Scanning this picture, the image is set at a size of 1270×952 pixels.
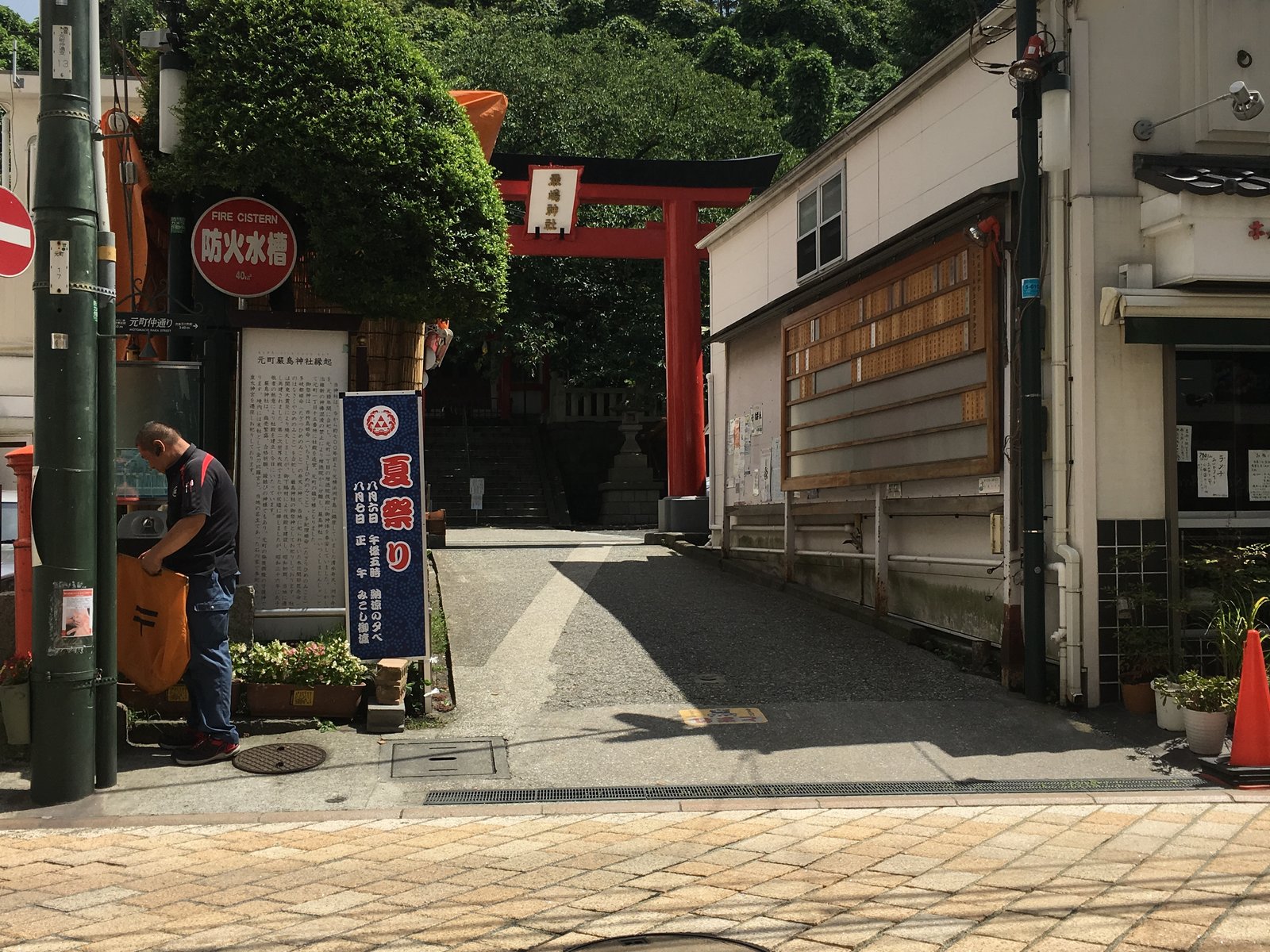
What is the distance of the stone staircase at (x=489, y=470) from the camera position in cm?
2752

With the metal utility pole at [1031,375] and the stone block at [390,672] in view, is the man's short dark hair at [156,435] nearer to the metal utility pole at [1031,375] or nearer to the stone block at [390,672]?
the stone block at [390,672]

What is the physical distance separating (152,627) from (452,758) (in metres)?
2.03

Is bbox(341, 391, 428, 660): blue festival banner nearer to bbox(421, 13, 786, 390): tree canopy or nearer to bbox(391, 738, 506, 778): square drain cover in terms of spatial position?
bbox(391, 738, 506, 778): square drain cover

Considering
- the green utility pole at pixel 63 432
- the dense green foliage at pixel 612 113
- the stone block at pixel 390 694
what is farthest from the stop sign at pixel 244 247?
the dense green foliage at pixel 612 113

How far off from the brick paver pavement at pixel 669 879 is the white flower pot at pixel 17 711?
0.83 m

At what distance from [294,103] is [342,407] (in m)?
2.19

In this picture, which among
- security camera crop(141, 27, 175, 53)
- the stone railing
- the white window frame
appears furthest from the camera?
the stone railing

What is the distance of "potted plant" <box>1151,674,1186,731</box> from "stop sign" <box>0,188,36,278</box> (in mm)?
7459

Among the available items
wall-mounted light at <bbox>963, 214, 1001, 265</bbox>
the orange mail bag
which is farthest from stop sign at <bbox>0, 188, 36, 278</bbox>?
wall-mounted light at <bbox>963, 214, 1001, 265</bbox>

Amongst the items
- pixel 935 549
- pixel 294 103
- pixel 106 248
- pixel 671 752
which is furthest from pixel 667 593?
pixel 106 248

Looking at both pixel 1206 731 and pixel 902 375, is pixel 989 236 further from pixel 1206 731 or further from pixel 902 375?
pixel 1206 731

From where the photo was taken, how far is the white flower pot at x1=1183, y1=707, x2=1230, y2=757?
24.0 ft

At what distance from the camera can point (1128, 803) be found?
20.9 feet

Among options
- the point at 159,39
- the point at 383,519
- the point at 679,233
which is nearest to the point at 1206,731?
the point at 383,519
